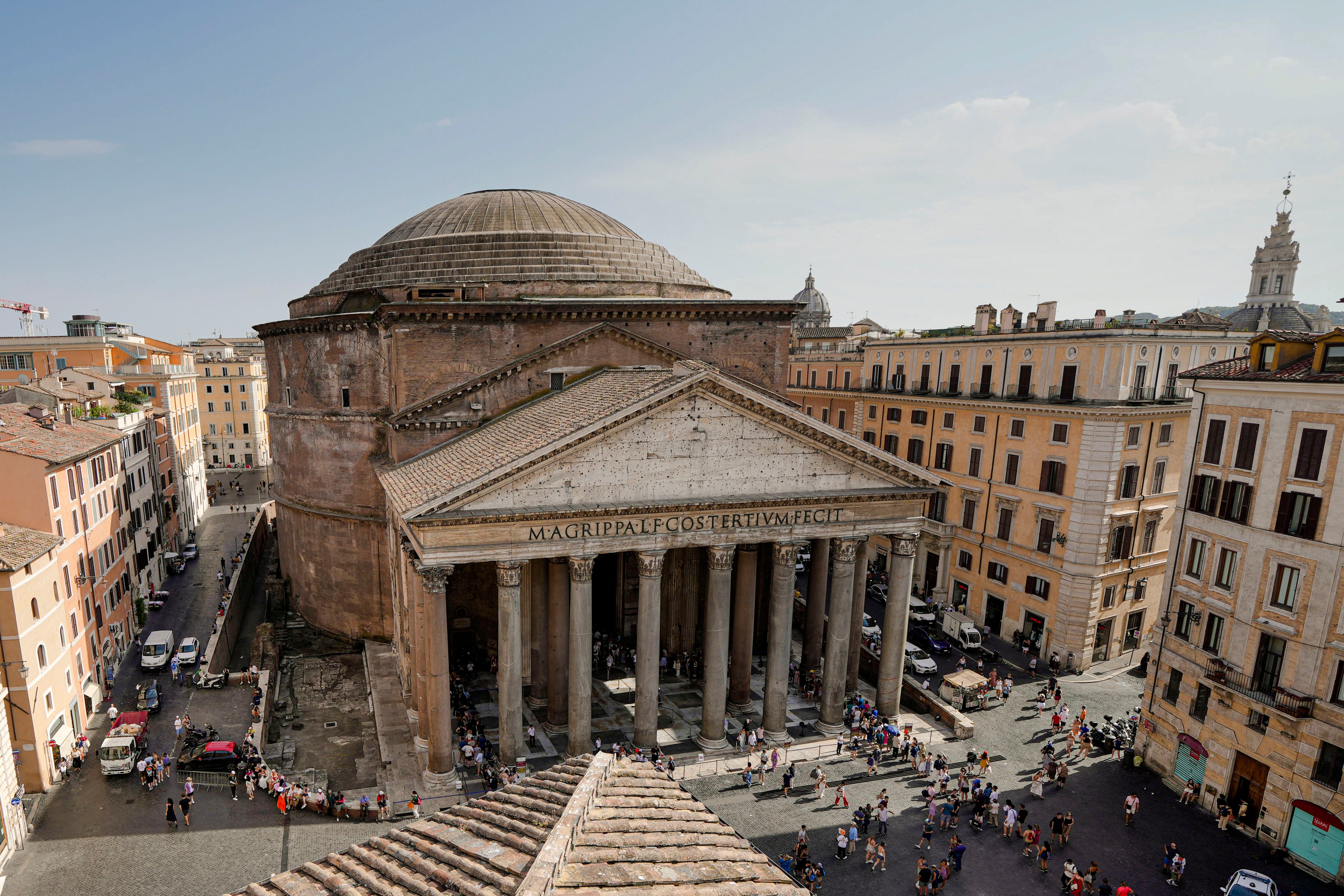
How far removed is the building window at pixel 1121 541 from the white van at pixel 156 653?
40.5 m

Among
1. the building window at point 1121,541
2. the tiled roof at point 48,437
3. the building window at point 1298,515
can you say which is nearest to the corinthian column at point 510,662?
the tiled roof at point 48,437

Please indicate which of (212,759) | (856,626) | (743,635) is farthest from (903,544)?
(212,759)

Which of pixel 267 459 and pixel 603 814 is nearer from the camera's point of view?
pixel 603 814

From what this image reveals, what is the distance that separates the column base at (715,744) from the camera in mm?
23984

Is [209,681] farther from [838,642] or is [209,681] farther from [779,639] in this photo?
[838,642]

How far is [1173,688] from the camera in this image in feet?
79.7

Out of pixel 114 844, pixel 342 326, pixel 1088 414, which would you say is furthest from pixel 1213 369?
pixel 114 844

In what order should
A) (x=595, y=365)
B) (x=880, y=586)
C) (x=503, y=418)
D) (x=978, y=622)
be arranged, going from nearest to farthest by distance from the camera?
(x=503, y=418), (x=595, y=365), (x=978, y=622), (x=880, y=586)

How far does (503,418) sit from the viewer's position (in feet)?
90.7

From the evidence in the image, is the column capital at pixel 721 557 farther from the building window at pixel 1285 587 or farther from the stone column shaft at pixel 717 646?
the building window at pixel 1285 587

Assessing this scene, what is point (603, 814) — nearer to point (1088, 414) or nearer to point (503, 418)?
point (503, 418)

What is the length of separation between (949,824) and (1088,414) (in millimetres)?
17855

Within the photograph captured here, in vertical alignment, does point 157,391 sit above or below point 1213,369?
below

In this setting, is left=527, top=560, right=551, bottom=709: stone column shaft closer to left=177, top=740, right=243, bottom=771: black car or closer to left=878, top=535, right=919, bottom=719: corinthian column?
left=177, top=740, right=243, bottom=771: black car
